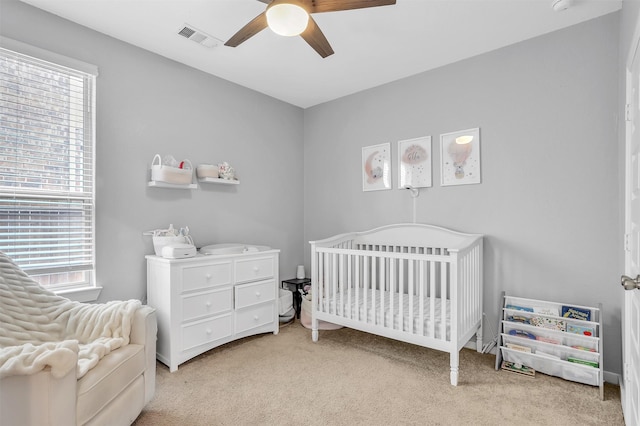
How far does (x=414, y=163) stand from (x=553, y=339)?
1.73 m

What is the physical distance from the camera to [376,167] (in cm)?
332

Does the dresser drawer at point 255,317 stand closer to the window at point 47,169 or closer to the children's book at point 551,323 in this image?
the window at point 47,169

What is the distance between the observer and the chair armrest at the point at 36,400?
116 cm

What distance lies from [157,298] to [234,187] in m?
1.27

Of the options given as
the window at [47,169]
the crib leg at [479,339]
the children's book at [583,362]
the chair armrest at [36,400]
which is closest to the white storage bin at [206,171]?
the window at [47,169]

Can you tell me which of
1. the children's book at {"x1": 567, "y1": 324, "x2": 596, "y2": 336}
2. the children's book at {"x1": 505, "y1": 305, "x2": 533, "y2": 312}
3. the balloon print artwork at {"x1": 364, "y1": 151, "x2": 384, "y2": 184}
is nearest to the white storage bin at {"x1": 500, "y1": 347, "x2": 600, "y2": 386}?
the children's book at {"x1": 567, "y1": 324, "x2": 596, "y2": 336}

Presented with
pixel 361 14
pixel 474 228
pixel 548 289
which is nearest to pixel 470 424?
pixel 548 289

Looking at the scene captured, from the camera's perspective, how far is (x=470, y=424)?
1.69 metres

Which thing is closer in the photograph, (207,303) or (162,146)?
(207,303)

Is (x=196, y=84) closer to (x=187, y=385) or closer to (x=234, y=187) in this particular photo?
(x=234, y=187)

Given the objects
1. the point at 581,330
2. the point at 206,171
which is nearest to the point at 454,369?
the point at 581,330

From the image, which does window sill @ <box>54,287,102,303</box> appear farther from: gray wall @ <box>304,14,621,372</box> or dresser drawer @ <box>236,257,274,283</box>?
gray wall @ <box>304,14,621,372</box>

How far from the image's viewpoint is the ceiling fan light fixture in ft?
5.06

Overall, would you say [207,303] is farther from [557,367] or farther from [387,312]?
[557,367]
